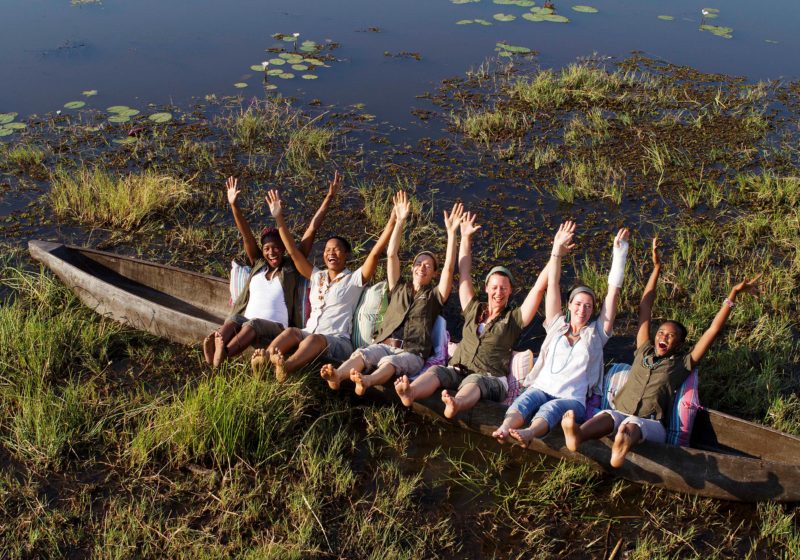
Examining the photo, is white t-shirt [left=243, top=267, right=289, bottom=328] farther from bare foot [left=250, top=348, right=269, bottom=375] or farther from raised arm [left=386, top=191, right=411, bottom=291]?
raised arm [left=386, top=191, right=411, bottom=291]

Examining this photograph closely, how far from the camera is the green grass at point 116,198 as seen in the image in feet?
26.8

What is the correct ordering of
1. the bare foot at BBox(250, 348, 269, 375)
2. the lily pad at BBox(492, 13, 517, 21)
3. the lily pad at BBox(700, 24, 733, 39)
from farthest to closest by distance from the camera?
the lily pad at BBox(492, 13, 517, 21)
the lily pad at BBox(700, 24, 733, 39)
the bare foot at BBox(250, 348, 269, 375)

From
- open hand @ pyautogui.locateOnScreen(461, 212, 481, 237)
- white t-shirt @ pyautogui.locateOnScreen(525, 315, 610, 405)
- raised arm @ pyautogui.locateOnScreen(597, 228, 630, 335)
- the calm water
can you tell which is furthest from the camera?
the calm water

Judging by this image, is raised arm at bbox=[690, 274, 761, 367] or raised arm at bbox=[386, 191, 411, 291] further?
raised arm at bbox=[386, 191, 411, 291]

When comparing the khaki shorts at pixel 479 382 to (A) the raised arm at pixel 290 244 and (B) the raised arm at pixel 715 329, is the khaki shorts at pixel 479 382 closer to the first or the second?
(B) the raised arm at pixel 715 329

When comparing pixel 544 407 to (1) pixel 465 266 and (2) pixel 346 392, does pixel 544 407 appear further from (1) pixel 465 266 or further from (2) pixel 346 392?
(2) pixel 346 392

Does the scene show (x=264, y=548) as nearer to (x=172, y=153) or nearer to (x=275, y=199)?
(x=275, y=199)

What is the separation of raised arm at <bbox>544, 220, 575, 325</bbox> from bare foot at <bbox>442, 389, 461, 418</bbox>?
3.31 feet

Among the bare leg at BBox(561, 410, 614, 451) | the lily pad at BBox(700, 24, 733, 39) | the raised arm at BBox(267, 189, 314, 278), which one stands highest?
the lily pad at BBox(700, 24, 733, 39)

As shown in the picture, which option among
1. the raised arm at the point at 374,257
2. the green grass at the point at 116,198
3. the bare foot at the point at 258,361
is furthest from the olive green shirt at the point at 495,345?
the green grass at the point at 116,198

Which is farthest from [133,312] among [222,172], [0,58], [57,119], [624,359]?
[0,58]

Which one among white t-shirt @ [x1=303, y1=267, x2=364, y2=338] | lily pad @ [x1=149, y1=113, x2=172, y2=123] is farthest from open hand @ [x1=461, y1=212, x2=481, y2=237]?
lily pad @ [x1=149, y1=113, x2=172, y2=123]

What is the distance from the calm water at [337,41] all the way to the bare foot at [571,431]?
703 centimetres

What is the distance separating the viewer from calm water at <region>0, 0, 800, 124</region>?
11773mm
